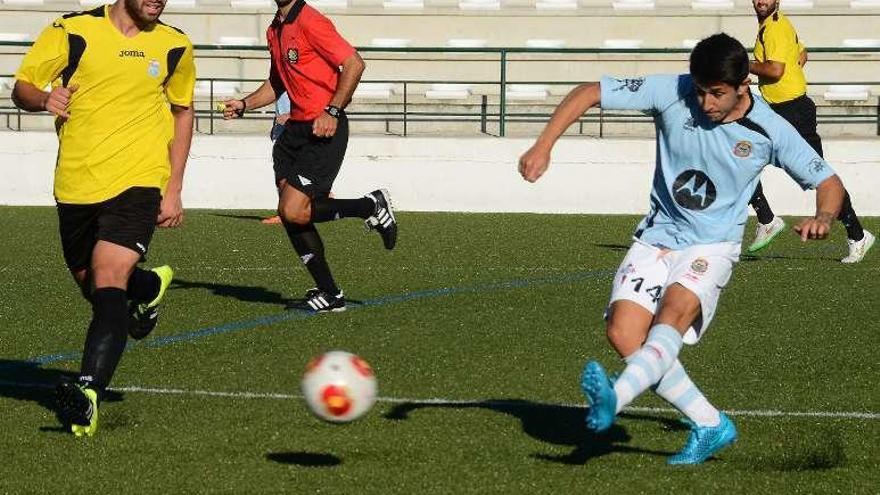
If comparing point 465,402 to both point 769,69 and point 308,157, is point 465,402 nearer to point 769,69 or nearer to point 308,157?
point 308,157

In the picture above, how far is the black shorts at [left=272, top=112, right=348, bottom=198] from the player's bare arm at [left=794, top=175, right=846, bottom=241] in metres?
4.63

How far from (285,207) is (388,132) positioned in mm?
10859

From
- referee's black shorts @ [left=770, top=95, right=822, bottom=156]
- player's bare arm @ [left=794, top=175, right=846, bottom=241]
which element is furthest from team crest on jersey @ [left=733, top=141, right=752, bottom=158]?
referee's black shorts @ [left=770, top=95, right=822, bottom=156]

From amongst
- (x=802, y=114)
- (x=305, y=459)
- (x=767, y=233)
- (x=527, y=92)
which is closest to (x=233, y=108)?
(x=305, y=459)

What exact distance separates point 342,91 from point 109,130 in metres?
3.17

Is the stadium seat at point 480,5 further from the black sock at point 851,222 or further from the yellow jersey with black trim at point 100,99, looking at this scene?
the yellow jersey with black trim at point 100,99

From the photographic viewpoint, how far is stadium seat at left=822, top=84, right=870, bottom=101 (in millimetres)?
22888

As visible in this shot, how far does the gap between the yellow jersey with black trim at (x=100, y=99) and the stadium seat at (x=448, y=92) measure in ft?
51.6

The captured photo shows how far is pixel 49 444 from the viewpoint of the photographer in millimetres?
6105

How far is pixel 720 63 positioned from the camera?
563cm

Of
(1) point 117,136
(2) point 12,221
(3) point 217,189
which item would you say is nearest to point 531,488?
(1) point 117,136

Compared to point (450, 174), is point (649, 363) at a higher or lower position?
higher

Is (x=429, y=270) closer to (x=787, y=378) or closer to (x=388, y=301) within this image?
(x=388, y=301)

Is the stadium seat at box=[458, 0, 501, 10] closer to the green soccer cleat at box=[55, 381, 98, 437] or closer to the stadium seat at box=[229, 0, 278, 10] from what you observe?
the stadium seat at box=[229, 0, 278, 10]
